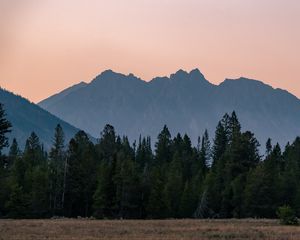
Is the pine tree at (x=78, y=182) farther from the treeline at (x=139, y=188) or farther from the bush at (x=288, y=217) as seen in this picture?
the bush at (x=288, y=217)

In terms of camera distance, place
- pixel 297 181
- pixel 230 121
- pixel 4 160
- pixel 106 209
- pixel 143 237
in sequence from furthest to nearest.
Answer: pixel 230 121 < pixel 297 181 < pixel 106 209 < pixel 4 160 < pixel 143 237

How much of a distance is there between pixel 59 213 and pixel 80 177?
6.28 metres

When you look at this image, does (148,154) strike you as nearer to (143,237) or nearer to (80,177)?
(80,177)

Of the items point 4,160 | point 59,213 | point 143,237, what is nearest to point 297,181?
point 59,213

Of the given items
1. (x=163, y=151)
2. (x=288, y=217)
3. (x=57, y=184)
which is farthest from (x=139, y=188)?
(x=288, y=217)

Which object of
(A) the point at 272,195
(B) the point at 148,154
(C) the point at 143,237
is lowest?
(C) the point at 143,237

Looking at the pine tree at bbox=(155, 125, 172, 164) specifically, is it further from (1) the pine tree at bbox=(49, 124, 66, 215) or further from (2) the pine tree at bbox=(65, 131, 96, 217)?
(1) the pine tree at bbox=(49, 124, 66, 215)

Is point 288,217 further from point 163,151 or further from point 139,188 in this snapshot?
point 163,151

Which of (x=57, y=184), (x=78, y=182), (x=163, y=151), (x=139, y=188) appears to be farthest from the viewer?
(x=163, y=151)

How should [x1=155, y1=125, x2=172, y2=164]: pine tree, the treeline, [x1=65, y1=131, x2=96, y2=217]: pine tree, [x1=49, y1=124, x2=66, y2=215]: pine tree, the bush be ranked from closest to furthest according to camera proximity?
the bush
the treeline
[x1=49, y1=124, x2=66, y2=215]: pine tree
[x1=65, y1=131, x2=96, y2=217]: pine tree
[x1=155, y1=125, x2=172, y2=164]: pine tree

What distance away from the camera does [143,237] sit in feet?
137

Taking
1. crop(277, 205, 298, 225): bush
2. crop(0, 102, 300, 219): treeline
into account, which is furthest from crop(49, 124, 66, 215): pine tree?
crop(277, 205, 298, 225): bush

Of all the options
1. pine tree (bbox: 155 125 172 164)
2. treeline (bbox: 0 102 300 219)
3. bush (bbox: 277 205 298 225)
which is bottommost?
bush (bbox: 277 205 298 225)

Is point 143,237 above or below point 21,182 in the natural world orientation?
below
